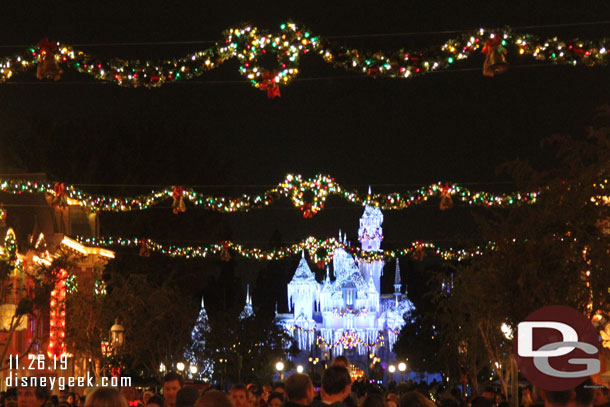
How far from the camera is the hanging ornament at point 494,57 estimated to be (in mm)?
13680

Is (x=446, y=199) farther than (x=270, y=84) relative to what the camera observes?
Yes

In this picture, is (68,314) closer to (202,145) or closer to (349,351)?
(202,145)

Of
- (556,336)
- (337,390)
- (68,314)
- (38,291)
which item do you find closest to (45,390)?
(337,390)

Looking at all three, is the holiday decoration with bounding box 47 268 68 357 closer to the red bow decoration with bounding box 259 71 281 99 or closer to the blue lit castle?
the red bow decoration with bounding box 259 71 281 99

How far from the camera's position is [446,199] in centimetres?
2492

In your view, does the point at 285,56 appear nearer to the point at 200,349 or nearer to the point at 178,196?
the point at 178,196

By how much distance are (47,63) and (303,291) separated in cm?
12404

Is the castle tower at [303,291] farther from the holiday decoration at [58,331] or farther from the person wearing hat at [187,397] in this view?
the person wearing hat at [187,397]

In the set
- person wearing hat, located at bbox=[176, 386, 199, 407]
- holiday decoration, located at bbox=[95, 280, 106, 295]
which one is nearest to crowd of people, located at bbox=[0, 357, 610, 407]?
person wearing hat, located at bbox=[176, 386, 199, 407]

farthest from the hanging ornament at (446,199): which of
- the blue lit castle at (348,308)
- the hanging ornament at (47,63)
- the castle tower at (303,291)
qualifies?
the castle tower at (303,291)

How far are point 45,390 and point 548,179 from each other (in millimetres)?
9063

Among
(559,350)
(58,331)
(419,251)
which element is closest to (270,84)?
(559,350)

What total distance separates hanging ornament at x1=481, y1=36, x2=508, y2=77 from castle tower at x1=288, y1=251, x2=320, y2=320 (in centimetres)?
12229

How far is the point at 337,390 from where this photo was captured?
319 inches
